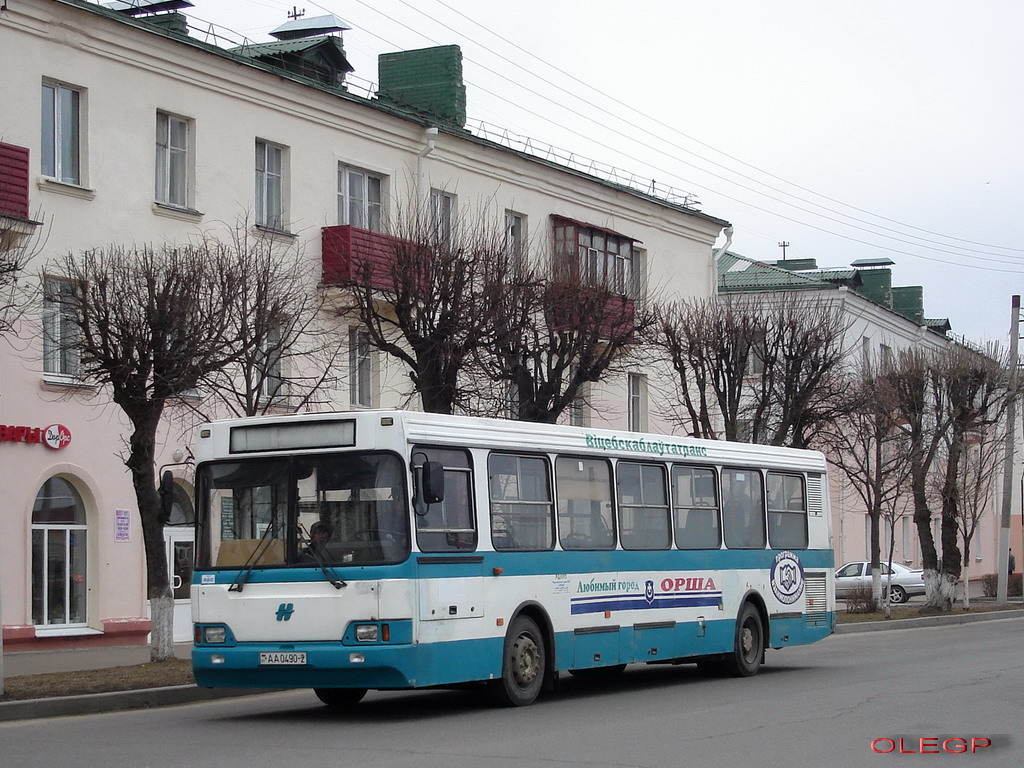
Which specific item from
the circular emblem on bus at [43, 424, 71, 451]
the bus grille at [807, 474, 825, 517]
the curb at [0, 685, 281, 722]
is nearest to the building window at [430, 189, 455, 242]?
the circular emblem on bus at [43, 424, 71, 451]

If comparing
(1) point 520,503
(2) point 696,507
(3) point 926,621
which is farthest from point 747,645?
A: (3) point 926,621

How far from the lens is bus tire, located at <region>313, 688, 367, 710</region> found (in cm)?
1455

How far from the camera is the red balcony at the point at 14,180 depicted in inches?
849

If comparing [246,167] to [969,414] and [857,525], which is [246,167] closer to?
[969,414]

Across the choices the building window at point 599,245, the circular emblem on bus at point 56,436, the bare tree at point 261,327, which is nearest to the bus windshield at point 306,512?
the bare tree at point 261,327

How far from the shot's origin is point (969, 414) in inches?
1494

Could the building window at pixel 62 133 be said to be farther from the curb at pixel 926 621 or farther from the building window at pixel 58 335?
the curb at pixel 926 621

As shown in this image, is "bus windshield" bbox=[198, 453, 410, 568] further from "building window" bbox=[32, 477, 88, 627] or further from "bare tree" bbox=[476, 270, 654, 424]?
"building window" bbox=[32, 477, 88, 627]

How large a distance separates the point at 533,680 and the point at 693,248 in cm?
2846

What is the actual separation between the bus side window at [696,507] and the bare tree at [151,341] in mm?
6079

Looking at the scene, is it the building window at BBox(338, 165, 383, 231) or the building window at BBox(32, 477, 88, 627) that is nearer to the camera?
the building window at BBox(32, 477, 88, 627)

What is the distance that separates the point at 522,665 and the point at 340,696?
6.35 feet

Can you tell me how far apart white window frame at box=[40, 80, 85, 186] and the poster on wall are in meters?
5.65

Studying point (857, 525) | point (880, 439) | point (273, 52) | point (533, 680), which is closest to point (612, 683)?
point (533, 680)
